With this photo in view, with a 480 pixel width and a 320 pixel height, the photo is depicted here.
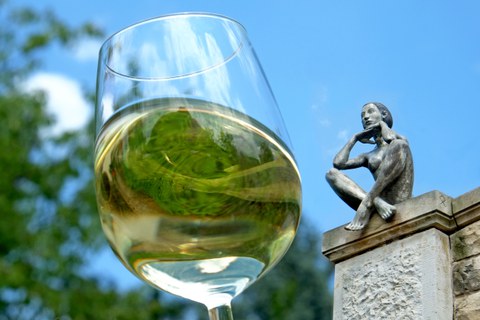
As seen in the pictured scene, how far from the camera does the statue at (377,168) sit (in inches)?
139

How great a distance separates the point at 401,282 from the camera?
3.38 meters

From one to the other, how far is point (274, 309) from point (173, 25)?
21755mm

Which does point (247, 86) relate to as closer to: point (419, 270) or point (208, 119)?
point (208, 119)

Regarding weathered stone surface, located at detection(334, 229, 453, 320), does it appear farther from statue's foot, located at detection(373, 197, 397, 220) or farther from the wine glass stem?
the wine glass stem

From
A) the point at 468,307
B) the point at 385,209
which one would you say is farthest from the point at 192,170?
the point at 385,209

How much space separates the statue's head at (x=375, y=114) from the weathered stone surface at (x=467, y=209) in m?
0.50

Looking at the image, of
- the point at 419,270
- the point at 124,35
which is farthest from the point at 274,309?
the point at 124,35

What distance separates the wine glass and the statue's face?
113 inches

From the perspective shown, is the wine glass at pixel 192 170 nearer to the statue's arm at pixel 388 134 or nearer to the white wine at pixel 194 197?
the white wine at pixel 194 197

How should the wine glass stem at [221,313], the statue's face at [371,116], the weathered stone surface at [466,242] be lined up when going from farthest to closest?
the statue's face at [371,116] → the weathered stone surface at [466,242] → the wine glass stem at [221,313]

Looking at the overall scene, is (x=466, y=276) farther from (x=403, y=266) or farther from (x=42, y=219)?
(x=42, y=219)

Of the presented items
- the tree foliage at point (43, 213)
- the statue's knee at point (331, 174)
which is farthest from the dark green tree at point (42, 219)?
the statue's knee at point (331, 174)

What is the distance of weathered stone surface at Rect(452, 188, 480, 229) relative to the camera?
11.0 ft

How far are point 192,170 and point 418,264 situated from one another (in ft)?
8.84
